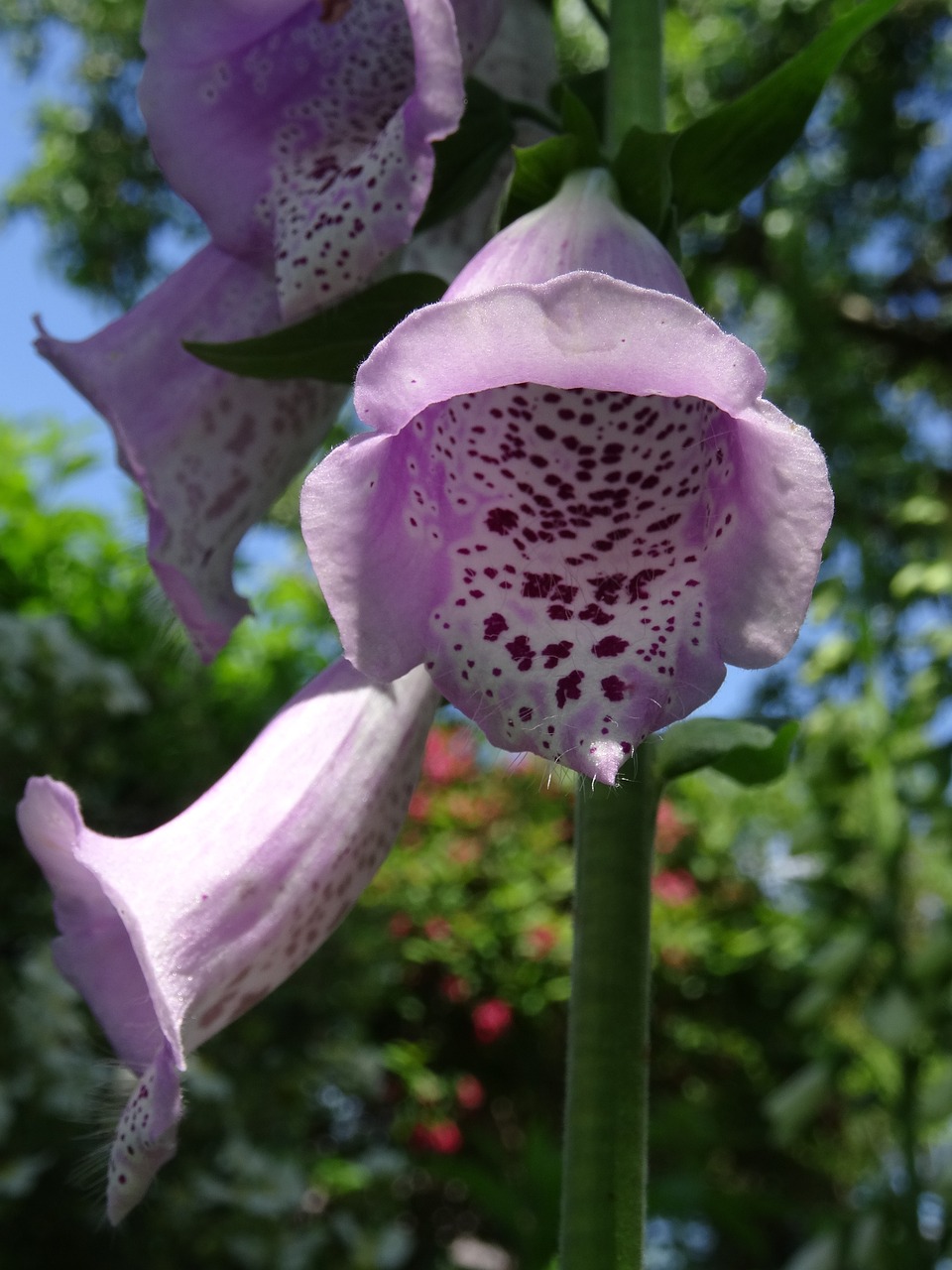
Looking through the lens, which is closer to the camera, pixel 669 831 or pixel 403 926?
pixel 403 926

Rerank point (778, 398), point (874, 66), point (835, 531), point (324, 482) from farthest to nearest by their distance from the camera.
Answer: point (874, 66) → point (778, 398) → point (835, 531) → point (324, 482)

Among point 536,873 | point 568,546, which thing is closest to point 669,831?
point 536,873

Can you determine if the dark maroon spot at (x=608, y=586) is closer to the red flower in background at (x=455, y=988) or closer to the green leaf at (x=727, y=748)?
the green leaf at (x=727, y=748)

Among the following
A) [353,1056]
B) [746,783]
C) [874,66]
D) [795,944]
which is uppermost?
[746,783]

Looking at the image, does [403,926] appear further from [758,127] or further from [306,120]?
[758,127]

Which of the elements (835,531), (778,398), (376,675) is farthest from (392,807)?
(778,398)

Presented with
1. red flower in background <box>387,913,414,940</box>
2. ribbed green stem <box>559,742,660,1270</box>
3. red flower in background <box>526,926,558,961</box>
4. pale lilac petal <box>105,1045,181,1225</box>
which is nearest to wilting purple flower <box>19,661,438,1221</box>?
pale lilac petal <box>105,1045,181,1225</box>

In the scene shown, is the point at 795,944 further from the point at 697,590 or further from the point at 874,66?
the point at 697,590
